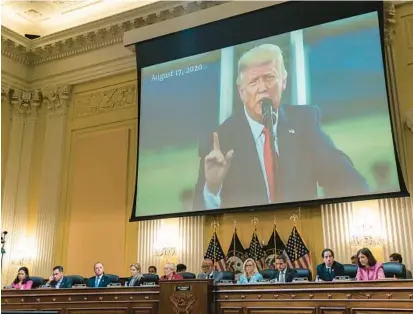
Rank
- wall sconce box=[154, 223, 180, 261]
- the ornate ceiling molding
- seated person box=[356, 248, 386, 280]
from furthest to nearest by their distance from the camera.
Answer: the ornate ceiling molding
wall sconce box=[154, 223, 180, 261]
seated person box=[356, 248, 386, 280]

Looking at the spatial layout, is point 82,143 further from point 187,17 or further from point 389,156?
point 389,156

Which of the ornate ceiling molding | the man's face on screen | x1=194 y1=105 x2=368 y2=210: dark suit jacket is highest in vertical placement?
the ornate ceiling molding

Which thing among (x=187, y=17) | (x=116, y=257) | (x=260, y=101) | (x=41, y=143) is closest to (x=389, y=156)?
(x=260, y=101)

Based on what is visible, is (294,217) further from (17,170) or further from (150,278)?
(17,170)

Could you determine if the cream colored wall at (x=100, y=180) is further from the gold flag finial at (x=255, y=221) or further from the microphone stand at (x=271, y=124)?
the microphone stand at (x=271, y=124)

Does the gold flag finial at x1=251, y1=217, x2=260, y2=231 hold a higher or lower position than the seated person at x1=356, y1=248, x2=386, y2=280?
higher

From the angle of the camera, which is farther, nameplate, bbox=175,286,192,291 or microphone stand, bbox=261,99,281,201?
microphone stand, bbox=261,99,281,201

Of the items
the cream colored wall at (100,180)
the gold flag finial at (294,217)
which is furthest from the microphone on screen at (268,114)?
the cream colored wall at (100,180)

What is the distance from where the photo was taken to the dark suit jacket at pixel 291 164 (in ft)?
23.6

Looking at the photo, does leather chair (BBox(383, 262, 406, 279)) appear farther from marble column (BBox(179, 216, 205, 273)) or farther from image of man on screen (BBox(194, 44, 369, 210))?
marble column (BBox(179, 216, 205, 273))

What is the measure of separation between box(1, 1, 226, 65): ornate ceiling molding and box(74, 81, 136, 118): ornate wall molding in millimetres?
1090

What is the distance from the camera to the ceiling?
10855 millimetres

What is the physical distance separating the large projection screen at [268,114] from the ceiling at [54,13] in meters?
1.98

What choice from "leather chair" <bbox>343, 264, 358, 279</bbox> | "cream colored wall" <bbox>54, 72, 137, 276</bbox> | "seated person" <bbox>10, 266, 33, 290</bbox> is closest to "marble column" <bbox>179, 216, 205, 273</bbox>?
"cream colored wall" <bbox>54, 72, 137, 276</bbox>
